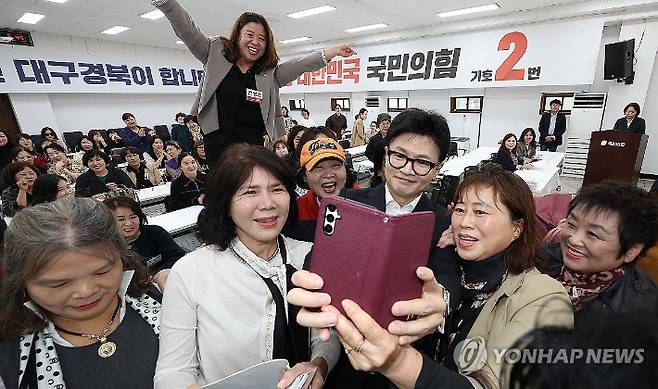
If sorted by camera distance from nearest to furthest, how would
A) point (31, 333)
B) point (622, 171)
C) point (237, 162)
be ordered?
1. point (31, 333)
2. point (237, 162)
3. point (622, 171)

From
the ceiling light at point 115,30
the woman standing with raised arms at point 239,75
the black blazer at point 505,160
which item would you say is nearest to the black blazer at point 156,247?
the woman standing with raised arms at point 239,75

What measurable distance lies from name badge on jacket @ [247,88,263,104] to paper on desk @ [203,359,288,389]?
151 centimetres

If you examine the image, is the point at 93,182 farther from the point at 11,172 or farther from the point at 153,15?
the point at 153,15

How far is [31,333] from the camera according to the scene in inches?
36.5

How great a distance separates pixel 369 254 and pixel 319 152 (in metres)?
1.37

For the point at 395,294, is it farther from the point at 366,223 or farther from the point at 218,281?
the point at 218,281

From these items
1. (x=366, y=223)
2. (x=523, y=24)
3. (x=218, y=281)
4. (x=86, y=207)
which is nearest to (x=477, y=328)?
(x=366, y=223)

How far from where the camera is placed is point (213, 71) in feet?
5.86

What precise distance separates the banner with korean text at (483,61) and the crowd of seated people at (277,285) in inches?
287

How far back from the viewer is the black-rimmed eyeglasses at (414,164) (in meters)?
1.23

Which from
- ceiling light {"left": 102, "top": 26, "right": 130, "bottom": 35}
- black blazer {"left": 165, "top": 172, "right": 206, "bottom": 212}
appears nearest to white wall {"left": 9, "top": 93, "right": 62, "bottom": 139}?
ceiling light {"left": 102, "top": 26, "right": 130, "bottom": 35}

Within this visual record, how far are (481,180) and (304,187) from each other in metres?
1.26

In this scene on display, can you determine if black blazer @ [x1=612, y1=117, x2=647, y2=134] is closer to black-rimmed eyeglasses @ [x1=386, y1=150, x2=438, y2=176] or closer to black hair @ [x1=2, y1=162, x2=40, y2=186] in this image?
black-rimmed eyeglasses @ [x1=386, y1=150, x2=438, y2=176]

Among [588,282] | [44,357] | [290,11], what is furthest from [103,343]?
[290,11]
